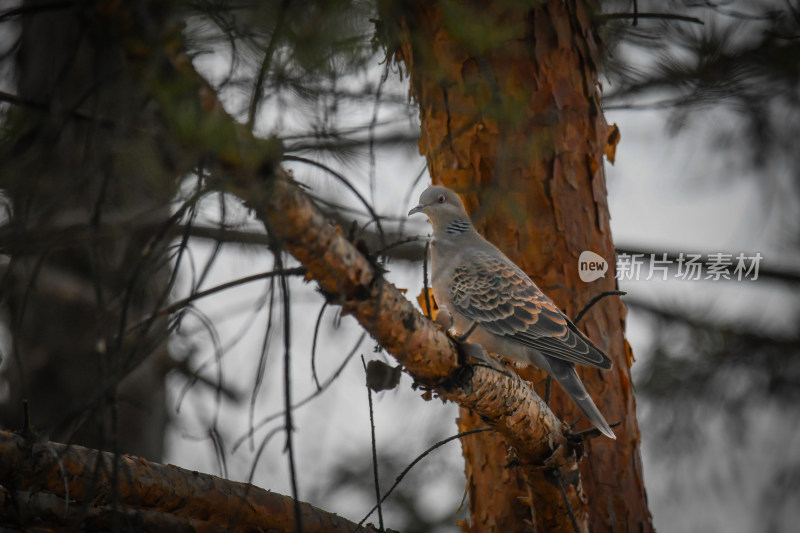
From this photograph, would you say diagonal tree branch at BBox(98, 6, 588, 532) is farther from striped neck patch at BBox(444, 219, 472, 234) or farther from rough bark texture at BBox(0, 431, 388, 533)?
striped neck patch at BBox(444, 219, 472, 234)

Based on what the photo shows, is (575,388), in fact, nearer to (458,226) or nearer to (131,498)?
(458,226)

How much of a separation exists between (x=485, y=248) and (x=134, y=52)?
6.42ft

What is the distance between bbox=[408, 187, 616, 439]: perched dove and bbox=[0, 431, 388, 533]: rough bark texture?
910 millimetres

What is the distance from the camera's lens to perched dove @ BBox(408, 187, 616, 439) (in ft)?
8.18

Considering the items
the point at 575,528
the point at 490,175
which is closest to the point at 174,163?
the point at 575,528

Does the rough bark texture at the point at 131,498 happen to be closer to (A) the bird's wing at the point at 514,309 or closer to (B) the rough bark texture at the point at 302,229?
(B) the rough bark texture at the point at 302,229

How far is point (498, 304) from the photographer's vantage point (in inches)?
108

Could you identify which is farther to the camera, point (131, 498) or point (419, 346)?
point (131, 498)

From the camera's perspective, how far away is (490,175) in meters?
2.77

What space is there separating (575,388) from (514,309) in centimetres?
36

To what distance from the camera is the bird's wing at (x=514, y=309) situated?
8.09 ft

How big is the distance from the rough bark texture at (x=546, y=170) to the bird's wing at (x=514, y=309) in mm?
140

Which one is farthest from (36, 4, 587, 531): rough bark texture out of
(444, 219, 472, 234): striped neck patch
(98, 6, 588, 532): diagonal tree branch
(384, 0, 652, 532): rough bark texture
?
(444, 219, 472, 234): striped neck patch

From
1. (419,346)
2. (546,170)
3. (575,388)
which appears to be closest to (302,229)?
(419,346)
